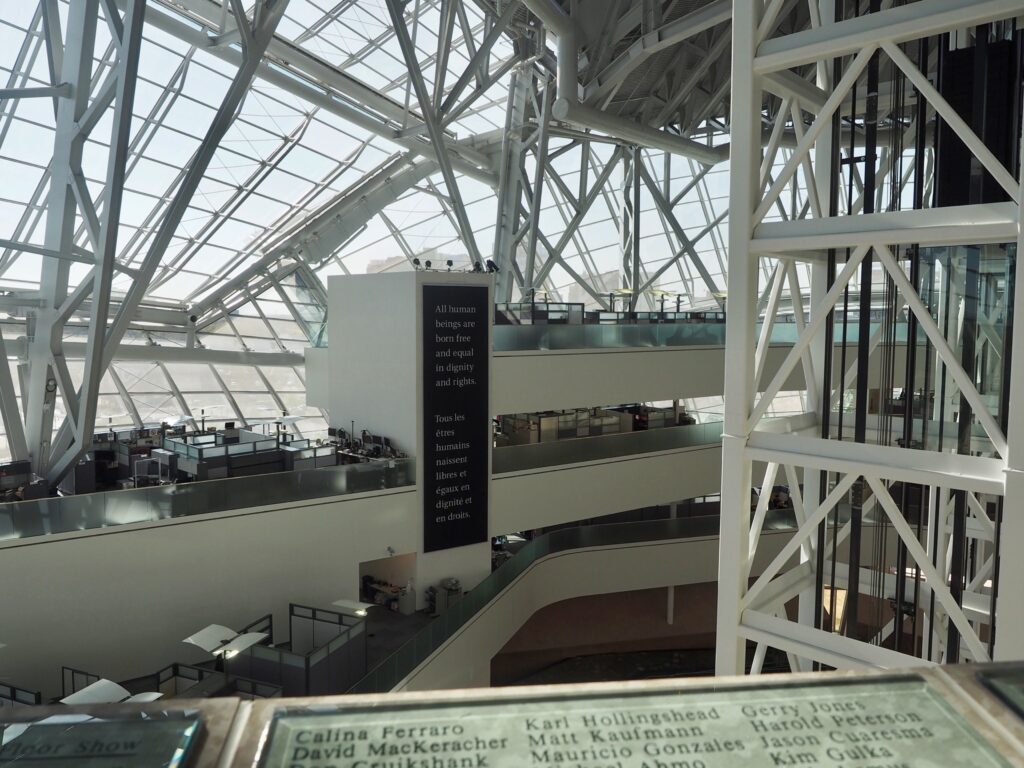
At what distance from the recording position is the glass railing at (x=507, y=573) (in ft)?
49.7

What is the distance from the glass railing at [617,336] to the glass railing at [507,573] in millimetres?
5931

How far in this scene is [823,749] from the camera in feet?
8.21

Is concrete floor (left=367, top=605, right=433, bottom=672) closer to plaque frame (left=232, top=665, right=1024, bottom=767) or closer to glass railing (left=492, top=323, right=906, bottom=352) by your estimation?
glass railing (left=492, top=323, right=906, bottom=352)

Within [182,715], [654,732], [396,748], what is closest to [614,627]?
[654,732]

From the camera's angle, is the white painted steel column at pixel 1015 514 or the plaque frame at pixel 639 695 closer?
the plaque frame at pixel 639 695

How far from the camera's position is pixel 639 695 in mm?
2783

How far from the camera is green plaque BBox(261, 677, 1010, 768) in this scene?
2447 millimetres

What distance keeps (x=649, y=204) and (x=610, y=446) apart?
22.9 metres

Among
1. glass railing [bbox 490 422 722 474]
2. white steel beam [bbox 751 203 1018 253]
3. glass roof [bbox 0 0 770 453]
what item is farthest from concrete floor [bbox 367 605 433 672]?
white steel beam [bbox 751 203 1018 253]

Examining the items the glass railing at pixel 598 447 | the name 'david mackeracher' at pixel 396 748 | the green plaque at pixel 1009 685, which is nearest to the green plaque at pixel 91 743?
the name 'david mackeracher' at pixel 396 748

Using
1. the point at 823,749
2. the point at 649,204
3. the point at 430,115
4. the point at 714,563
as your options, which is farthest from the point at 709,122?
the point at 823,749

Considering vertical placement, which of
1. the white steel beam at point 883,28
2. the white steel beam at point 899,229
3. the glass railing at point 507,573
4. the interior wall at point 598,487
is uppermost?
the white steel beam at point 883,28

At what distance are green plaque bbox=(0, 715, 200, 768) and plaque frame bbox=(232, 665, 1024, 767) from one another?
227 mm

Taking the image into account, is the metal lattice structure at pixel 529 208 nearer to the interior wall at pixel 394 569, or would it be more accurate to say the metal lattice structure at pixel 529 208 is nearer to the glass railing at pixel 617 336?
the glass railing at pixel 617 336
